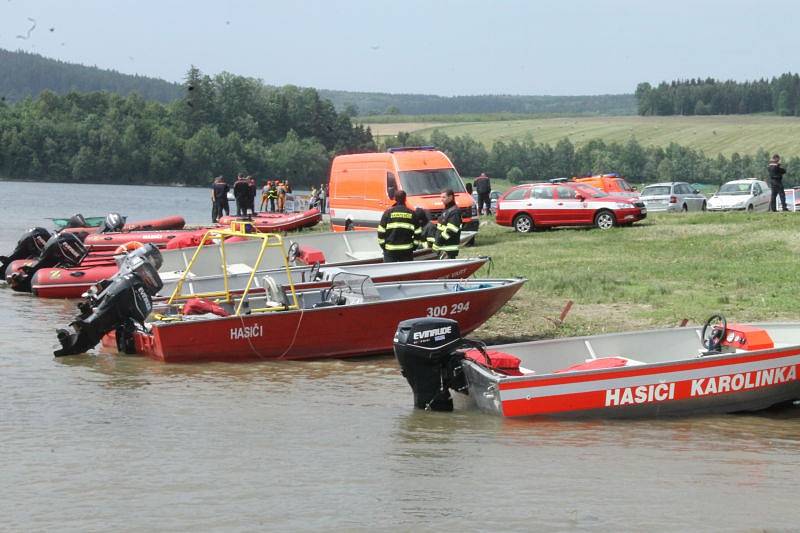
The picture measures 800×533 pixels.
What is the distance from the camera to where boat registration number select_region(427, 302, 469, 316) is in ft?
49.3

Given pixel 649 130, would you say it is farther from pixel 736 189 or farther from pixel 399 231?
pixel 399 231

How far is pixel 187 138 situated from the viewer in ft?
417

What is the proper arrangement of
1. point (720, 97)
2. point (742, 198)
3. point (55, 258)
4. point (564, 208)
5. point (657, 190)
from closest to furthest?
point (55, 258)
point (564, 208)
point (742, 198)
point (657, 190)
point (720, 97)

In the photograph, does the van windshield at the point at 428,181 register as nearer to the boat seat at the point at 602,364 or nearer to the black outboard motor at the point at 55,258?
the black outboard motor at the point at 55,258

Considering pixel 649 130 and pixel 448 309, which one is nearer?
pixel 448 309

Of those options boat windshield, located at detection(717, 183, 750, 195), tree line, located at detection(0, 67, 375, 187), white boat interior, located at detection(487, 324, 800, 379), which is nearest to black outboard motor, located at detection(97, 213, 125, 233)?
white boat interior, located at detection(487, 324, 800, 379)

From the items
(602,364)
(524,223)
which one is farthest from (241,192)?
(602,364)

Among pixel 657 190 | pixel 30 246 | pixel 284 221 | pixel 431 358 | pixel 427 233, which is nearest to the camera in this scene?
pixel 431 358

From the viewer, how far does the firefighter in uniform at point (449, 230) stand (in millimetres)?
18500

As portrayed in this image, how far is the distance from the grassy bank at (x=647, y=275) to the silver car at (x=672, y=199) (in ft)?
33.4

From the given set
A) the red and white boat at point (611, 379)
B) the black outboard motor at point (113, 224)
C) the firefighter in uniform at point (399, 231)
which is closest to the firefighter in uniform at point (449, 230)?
the firefighter in uniform at point (399, 231)

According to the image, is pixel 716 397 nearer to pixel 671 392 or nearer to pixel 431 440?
pixel 671 392

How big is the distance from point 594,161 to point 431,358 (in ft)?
343

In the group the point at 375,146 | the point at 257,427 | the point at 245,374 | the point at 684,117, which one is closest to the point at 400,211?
the point at 245,374
